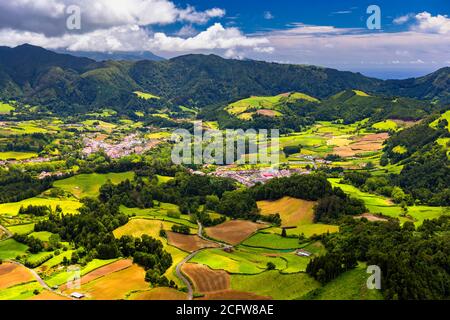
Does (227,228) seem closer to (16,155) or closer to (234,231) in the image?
(234,231)

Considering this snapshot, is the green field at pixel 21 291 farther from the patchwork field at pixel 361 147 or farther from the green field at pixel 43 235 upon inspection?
the patchwork field at pixel 361 147

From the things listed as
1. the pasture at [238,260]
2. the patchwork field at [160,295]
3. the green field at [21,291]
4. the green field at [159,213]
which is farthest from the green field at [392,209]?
the green field at [21,291]

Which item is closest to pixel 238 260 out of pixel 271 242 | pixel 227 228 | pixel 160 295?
pixel 271 242

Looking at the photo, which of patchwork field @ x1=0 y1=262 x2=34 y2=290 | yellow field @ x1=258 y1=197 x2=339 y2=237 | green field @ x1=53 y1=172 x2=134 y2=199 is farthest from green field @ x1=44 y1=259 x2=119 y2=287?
green field @ x1=53 y1=172 x2=134 y2=199

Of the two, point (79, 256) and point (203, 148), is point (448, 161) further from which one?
point (79, 256)

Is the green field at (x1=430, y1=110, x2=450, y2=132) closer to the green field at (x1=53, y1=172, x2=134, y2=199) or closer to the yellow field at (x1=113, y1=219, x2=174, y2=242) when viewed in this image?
the green field at (x1=53, y1=172, x2=134, y2=199)
